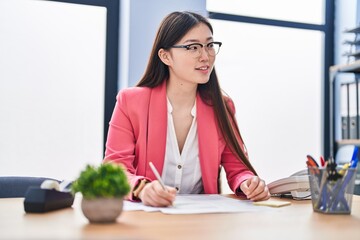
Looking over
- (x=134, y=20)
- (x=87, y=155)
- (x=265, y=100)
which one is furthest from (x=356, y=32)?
(x=87, y=155)

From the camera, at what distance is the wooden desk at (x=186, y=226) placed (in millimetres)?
894

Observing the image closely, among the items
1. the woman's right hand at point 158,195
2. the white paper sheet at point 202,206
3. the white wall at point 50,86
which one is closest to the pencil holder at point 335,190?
the white paper sheet at point 202,206

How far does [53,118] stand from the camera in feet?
9.68

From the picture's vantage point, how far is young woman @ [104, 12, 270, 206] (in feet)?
5.74

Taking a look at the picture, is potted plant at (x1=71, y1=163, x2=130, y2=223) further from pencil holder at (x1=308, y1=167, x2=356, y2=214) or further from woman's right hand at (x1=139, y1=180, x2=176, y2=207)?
pencil holder at (x1=308, y1=167, x2=356, y2=214)

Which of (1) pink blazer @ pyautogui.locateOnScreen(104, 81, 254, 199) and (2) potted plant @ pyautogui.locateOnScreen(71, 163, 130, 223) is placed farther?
(1) pink blazer @ pyautogui.locateOnScreen(104, 81, 254, 199)

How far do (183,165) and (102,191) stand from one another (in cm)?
86

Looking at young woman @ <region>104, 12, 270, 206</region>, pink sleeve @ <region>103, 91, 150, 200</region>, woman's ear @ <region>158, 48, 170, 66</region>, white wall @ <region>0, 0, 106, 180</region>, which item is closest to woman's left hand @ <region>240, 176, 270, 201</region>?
young woman @ <region>104, 12, 270, 206</region>

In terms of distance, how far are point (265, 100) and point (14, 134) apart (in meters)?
1.81

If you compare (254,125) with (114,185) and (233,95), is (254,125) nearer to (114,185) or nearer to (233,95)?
(233,95)

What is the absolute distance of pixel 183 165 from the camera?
1.81m

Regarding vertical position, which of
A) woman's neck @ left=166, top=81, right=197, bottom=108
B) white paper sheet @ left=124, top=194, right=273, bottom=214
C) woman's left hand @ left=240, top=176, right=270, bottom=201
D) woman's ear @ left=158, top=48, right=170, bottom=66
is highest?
woman's ear @ left=158, top=48, right=170, bottom=66

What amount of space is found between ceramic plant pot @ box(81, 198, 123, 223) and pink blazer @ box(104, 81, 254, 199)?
0.70 m

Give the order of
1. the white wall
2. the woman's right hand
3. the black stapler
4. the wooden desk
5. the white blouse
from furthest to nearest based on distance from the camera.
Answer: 1. the white wall
2. the white blouse
3. the woman's right hand
4. the black stapler
5. the wooden desk
